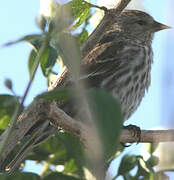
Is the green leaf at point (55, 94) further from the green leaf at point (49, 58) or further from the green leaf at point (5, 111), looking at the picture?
the green leaf at point (49, 58)

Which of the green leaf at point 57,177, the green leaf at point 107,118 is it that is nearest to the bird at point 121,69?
the green leaf at point 57,177

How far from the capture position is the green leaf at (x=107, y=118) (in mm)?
787

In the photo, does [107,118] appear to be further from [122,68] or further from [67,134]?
[122,68]

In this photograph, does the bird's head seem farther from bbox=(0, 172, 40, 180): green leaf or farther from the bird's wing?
bbox=(0, 172, 40, 180): green leaf

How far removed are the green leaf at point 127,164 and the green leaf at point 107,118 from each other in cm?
85

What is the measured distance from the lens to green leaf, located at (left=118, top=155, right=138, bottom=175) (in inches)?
66.7

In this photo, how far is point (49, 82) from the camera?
2451 millimetres

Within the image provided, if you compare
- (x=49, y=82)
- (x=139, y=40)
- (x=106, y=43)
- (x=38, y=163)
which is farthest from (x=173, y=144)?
(x=139, y=40)

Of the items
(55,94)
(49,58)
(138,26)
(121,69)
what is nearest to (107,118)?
(55,94)

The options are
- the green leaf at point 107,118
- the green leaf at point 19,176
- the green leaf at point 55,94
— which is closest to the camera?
the green leaf at point 107,118

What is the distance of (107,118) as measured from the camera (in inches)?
32.2

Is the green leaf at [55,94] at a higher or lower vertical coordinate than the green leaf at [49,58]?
higher

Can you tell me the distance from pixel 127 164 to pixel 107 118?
958 millimetres

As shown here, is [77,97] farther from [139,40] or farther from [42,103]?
[139,40]
